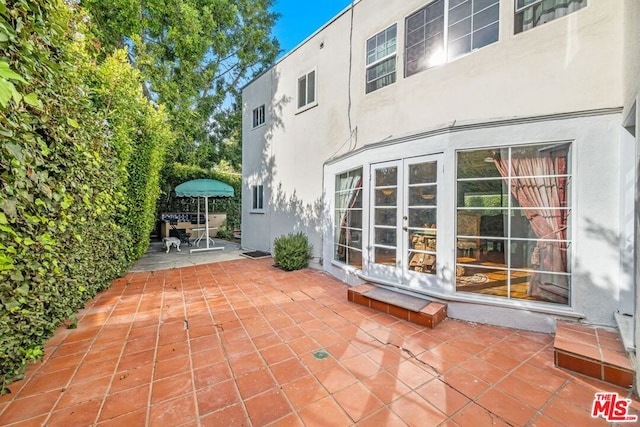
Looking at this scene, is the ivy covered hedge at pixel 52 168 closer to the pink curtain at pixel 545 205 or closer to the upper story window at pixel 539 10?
the pink curtain at pixel 545 205

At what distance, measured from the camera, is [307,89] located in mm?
8719

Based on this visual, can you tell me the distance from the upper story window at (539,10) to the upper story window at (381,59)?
226 centimetres

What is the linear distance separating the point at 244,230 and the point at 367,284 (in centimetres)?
778

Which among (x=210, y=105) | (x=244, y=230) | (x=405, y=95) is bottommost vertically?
(x=244, y=230)

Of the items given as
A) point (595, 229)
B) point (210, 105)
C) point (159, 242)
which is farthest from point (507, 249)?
point (210, 105)

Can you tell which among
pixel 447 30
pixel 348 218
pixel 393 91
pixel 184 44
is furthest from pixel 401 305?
pixel 184 44

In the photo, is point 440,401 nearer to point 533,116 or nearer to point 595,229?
point 595,229

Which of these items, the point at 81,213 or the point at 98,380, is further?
the point at 81,213

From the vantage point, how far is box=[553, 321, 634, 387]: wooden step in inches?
109

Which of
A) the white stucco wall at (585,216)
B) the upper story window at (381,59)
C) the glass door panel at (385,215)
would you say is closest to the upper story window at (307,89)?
the upper story window at (381,59)

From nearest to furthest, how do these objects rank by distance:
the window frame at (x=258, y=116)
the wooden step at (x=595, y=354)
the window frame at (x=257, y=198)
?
the wooden step at (x=595, y=354) → the window frame at (x=258, y=116) → the window frame at (x=257, y=198)

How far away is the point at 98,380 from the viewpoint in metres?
2.83

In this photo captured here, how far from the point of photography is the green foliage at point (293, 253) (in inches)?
305

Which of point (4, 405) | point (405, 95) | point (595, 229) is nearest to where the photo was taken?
point (4, 405)
